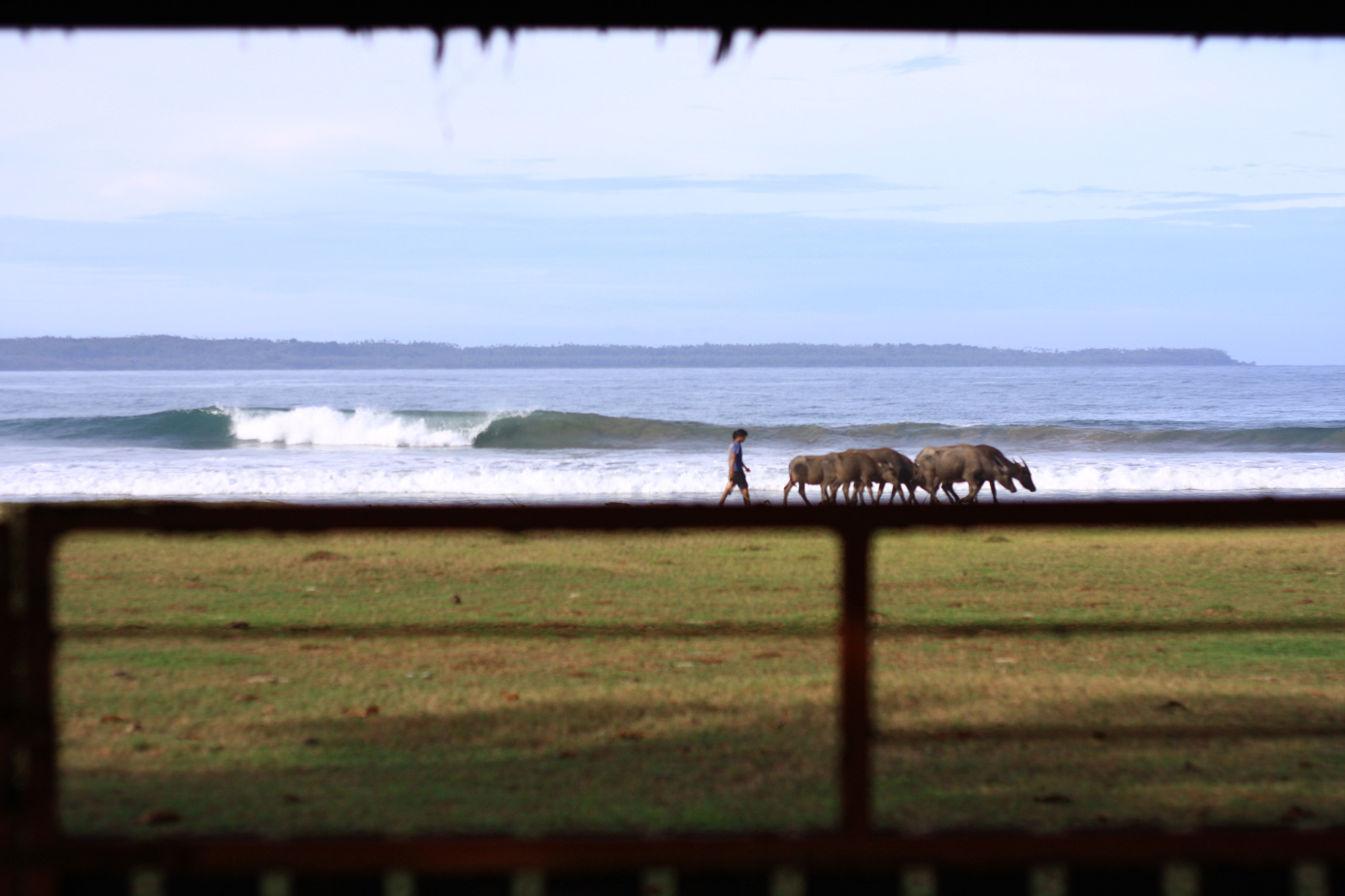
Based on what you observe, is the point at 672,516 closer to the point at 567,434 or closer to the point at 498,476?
the point at 498,476

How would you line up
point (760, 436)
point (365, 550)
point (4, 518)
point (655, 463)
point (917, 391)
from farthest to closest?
1. point (917, 391)
2. point (760, 436)
3. point (655, 463)
4. point (365, 550)
5. point (4, 518)

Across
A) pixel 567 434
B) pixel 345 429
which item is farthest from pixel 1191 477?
pixel 345 429

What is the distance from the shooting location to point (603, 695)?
195 inches

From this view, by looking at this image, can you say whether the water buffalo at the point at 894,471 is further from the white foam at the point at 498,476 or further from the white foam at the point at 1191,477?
the white foam at the point at 1191,477

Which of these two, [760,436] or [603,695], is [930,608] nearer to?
[603,695]

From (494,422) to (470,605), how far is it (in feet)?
103

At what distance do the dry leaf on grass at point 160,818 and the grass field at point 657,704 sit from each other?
23 millimetres

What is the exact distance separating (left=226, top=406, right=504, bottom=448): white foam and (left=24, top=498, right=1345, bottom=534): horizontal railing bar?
3290 centimetres

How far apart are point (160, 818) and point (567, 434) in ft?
108

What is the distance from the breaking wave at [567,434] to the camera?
1352 inches

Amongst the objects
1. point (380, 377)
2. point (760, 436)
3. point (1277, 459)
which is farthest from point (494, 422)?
point (380, 377)

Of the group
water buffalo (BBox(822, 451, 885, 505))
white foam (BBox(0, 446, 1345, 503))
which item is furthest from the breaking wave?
water buffalo (BBox(822, 451, 885, 505))

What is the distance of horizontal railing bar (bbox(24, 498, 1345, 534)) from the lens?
1.90 meters

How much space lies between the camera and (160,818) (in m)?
3.44
